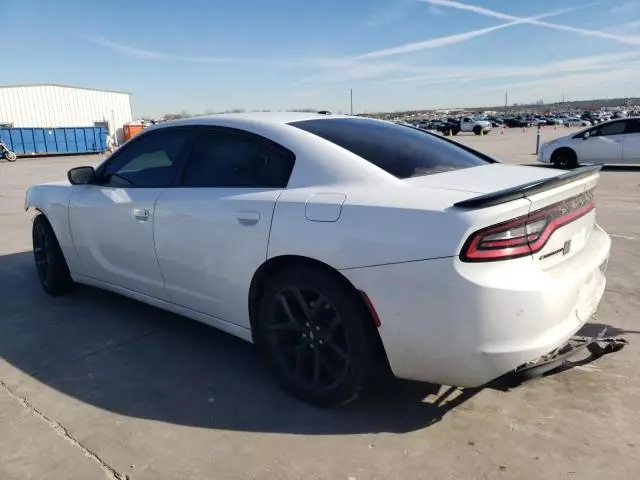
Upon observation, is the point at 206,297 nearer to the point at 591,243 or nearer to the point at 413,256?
the point at 413,256

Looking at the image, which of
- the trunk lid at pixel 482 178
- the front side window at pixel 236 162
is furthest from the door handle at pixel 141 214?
the trunk lid at pixel 482 178

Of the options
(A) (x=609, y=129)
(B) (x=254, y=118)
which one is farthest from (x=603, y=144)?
(B) (x=254, y=118)

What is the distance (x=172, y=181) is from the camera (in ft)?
11.4

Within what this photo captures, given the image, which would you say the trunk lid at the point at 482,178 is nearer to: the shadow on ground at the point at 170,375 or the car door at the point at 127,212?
the shadow on ground at the point at 170,375

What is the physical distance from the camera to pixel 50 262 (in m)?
4.59

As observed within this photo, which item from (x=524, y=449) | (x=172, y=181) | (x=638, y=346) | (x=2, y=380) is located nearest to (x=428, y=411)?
(x=524, y=449)

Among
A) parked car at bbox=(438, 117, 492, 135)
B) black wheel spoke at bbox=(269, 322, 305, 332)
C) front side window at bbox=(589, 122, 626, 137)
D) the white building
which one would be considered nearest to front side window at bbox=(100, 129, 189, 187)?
black wheel spoke at bbox=(269, 322, 305, 332)

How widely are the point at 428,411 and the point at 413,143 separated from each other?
1.61m

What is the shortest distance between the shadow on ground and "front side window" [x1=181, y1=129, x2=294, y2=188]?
1154mm

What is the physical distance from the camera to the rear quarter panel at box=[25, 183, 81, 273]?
4328mm

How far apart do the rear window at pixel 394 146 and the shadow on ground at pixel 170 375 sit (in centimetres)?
125

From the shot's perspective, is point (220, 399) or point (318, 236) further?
point (220, 399)

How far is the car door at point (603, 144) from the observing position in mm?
13727

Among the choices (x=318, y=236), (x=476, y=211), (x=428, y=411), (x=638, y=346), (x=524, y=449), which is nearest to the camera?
(x=476, y=211)
